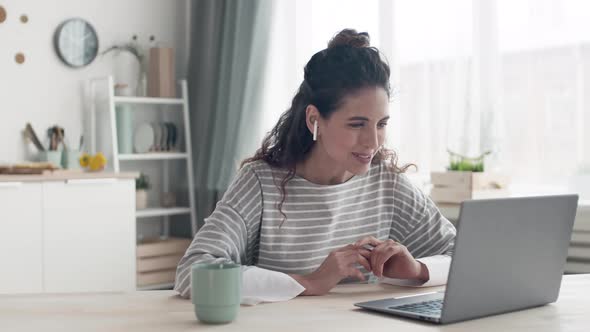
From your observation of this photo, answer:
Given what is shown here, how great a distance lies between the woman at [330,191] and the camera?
181cm

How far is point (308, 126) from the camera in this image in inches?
77.1

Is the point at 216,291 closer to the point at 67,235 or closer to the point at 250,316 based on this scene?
the point at 250,316

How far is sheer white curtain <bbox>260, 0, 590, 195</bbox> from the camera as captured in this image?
328 cm

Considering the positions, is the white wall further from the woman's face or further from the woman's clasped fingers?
the woman's clasped fingers

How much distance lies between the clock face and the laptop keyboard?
3518mm

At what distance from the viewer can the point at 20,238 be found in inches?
145

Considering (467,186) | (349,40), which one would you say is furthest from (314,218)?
(467,186)

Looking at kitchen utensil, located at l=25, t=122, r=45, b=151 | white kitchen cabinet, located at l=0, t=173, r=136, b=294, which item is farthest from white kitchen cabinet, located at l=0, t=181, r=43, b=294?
kitchen utensil, located at l=25, t=122, r=45, b=151

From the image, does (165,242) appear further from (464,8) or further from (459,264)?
(459,264)

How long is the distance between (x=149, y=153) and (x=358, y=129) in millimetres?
2985

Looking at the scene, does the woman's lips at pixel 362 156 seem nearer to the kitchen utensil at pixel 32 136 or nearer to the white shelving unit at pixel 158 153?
the white shelving unit at pixel 158 153

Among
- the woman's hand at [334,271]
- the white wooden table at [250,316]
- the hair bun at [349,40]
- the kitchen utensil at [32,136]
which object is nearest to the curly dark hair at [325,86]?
the hair bun at [349,40]

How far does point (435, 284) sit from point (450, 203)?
1637 mm

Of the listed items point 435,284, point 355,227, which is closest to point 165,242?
point 355,227
